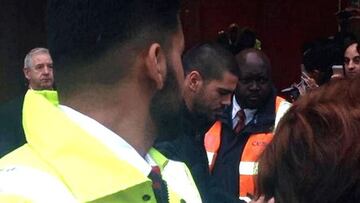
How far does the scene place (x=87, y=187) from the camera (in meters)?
1.92

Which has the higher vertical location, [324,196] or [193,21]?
[324,196]

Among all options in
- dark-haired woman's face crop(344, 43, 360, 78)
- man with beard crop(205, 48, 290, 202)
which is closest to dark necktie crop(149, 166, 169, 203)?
man with beard crop(205, 48, 290, 202)

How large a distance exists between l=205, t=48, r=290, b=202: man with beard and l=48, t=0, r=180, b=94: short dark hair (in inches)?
104

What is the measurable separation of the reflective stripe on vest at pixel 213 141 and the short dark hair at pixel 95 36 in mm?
2944

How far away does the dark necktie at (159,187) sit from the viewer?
2.05 meters

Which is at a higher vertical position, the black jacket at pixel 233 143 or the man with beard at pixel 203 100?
the man with beard at pixel 203 100

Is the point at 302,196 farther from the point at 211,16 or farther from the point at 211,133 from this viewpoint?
the point at 211,16

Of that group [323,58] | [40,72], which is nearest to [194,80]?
[323,58]

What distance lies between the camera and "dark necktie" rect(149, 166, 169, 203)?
6.73 ft

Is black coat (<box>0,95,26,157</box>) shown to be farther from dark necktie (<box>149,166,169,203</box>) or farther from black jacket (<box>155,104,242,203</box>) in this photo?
dark necktie (<box>149,166,169,203</box>)

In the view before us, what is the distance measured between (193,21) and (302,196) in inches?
301

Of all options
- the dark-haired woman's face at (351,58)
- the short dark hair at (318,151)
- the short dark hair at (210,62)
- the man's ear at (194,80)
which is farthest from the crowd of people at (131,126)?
the dark-haired woman's face at (351,58)

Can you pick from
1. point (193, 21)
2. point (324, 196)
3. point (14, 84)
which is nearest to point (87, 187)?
point (324, 196)

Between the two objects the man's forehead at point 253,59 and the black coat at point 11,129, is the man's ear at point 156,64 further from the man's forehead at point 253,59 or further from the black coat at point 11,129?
the man's forehead at point 253,59
